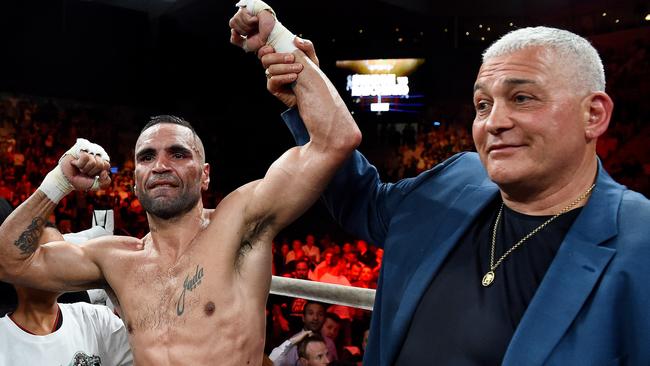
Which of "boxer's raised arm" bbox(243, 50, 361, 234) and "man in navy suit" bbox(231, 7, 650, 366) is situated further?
"boxer's raised arm" bbox(243, 50, 361, 234)

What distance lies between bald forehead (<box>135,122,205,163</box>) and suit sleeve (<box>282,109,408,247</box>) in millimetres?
435

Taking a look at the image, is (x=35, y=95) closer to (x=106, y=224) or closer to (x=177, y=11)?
(x=177, y=11)

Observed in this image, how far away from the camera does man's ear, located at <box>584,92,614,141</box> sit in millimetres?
924

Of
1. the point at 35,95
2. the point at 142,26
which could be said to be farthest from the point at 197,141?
the point at 142,26

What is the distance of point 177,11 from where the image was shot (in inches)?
381

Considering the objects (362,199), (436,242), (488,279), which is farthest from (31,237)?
(488,279)

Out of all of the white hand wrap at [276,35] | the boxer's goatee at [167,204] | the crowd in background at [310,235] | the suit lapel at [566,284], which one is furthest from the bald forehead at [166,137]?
the crowd in background at [310,235]

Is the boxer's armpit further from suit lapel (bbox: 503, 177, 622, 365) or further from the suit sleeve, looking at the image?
suit lapel (bbox: 503, 177, 622, 365)

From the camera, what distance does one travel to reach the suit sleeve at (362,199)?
122cm

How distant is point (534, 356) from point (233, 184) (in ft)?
28.3

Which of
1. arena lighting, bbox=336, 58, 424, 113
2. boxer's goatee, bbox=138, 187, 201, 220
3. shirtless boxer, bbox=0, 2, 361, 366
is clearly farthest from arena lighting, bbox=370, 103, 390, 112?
boxer's goatee, bbox=138, 187, 201, 220

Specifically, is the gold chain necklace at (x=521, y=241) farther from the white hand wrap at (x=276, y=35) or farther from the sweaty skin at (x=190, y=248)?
the white hand wrap at (x=276, y=35)

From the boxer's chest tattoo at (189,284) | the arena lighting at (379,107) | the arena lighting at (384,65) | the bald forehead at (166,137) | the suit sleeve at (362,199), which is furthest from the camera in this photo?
the arena lighting at (379,107)

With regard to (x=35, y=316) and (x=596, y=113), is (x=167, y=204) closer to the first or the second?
(x=35, y=316)
